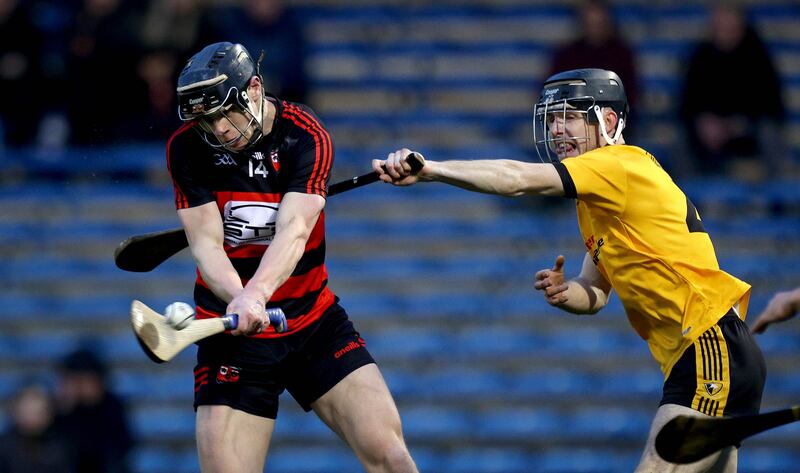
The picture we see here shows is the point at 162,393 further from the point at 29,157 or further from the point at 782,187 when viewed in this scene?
the point at 782,187

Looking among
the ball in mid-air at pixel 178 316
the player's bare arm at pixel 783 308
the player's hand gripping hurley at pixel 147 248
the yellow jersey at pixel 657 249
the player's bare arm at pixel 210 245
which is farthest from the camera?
the player's hand gripping hurley at pixel 147 248

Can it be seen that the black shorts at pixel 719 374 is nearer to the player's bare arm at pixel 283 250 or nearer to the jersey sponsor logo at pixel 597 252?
the jersey sponsor logo at pixel 597 252

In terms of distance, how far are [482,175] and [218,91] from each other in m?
0.94

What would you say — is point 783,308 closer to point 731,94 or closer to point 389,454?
point 389,454

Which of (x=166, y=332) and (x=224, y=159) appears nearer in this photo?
(x=166, y=332)

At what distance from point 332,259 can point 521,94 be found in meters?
1.91

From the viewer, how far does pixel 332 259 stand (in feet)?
29.6

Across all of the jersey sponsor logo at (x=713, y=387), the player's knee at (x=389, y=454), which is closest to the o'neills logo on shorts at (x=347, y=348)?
the player's knee at (x=389, y=454)

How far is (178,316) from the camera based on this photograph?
160 inches

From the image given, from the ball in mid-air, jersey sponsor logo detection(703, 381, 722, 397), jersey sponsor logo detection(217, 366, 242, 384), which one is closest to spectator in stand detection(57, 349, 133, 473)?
jersey sponsor logo detection(217, 366, 242, 384)

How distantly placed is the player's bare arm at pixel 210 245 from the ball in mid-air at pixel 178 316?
416 millimetres

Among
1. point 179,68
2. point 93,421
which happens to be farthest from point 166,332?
point 179,68

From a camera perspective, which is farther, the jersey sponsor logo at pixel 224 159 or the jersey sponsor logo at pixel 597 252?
the jersey sponsor logo at pixel 224 159

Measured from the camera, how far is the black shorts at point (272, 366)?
461 cm
